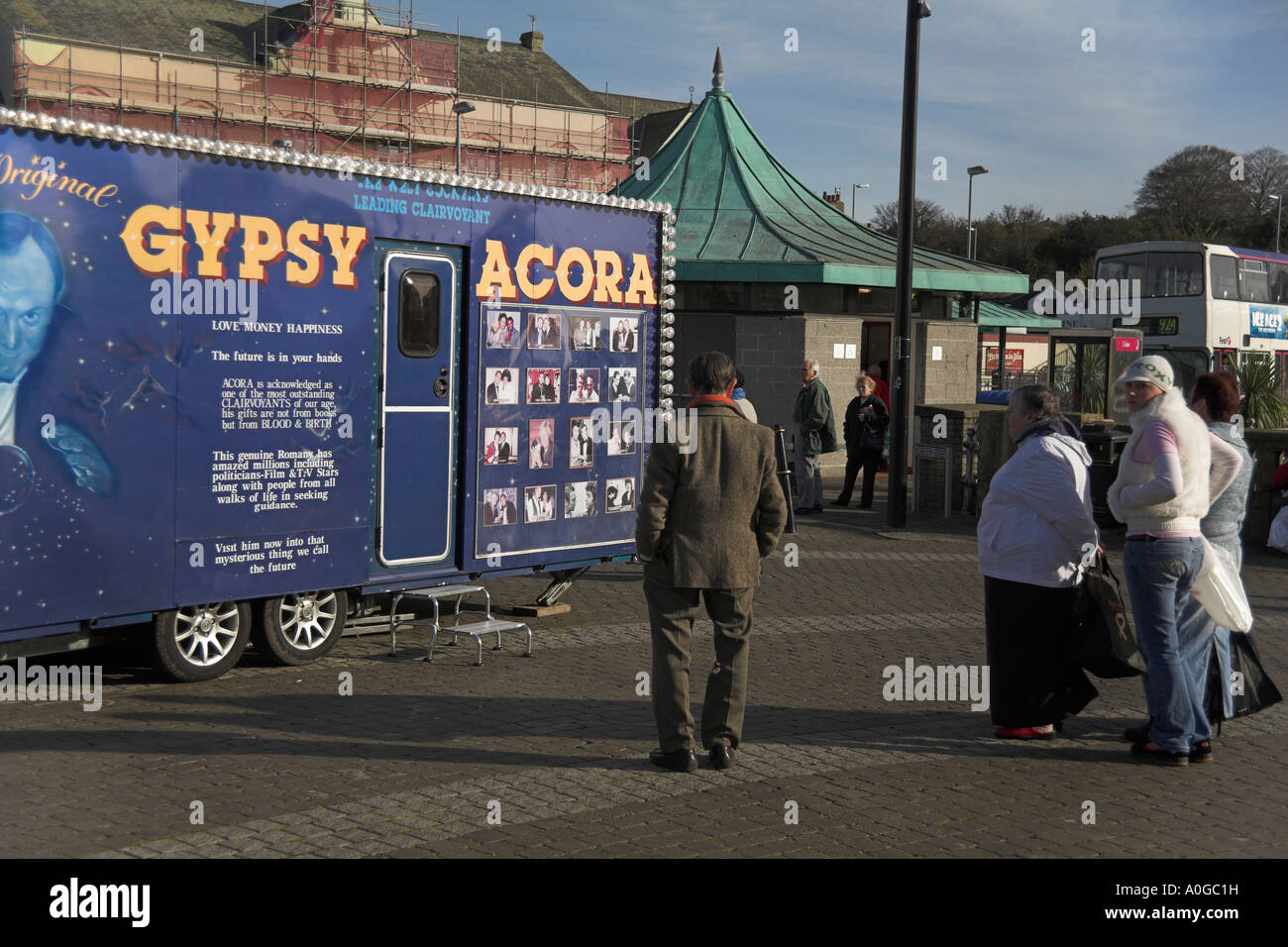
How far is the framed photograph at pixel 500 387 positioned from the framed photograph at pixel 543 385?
0.50ft

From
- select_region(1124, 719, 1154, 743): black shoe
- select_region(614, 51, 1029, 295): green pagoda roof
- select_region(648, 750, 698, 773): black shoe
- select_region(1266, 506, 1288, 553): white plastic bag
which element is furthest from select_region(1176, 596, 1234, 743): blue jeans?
select_region(614, 51, 1029, 295): green pagoda roof

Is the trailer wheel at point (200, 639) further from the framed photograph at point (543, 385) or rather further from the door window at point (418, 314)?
the framed photograph at point (543, 385)

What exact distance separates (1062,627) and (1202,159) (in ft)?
244

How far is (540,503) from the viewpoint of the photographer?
1001 cm

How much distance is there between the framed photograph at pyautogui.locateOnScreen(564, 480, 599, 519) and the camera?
10.2 m

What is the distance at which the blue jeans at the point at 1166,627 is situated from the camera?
6.57 meters

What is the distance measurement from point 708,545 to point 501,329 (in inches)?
148

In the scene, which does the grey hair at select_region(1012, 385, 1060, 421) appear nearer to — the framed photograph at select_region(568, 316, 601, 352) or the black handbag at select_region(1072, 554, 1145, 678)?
the black handbag at select_region(1072, 554, 1145, 678)

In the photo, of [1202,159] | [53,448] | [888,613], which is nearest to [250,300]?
[53,448]

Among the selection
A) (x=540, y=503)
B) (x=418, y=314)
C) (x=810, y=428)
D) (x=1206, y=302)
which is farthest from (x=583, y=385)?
(x=1206, y=302)

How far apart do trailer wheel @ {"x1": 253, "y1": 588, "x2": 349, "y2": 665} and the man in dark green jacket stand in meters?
8.61

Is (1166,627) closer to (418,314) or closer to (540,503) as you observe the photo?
(540,503)

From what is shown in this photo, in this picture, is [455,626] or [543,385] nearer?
[455,626]
